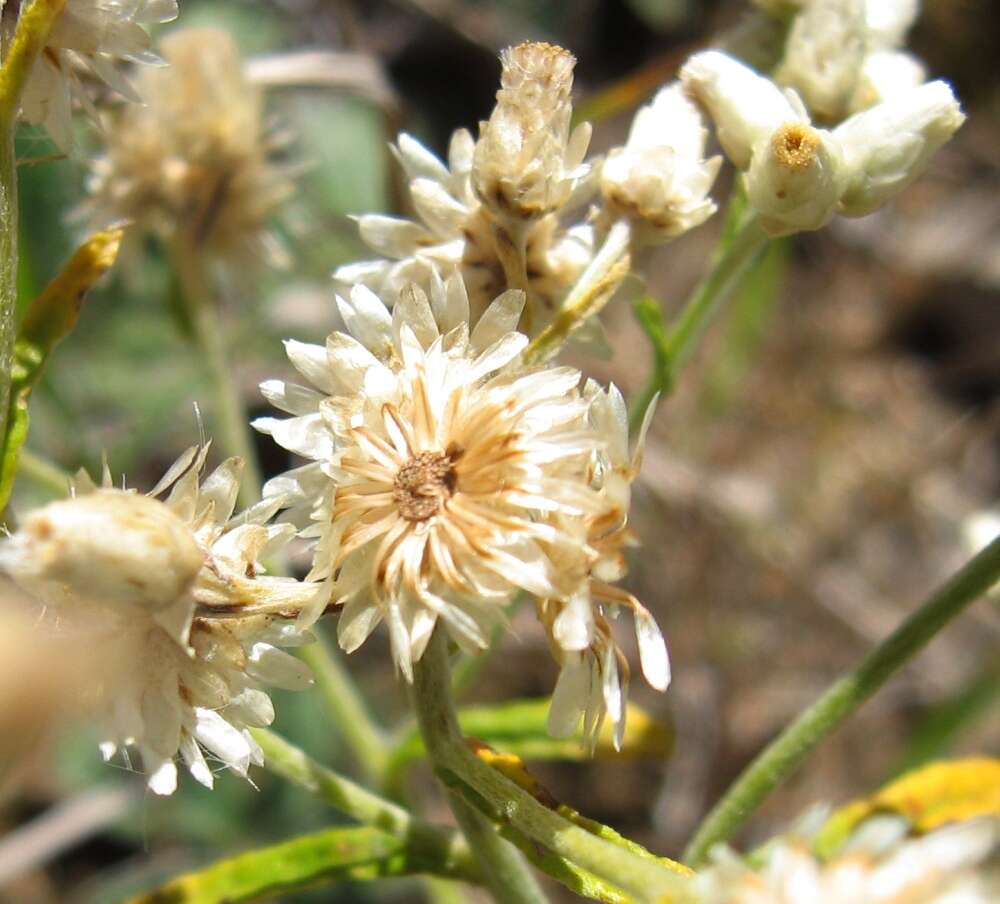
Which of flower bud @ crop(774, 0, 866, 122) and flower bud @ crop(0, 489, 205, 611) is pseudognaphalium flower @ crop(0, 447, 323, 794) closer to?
flower bud @ crop(0, 489, 205, 611)

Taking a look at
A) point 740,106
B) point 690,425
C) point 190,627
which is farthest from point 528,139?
point 690,425

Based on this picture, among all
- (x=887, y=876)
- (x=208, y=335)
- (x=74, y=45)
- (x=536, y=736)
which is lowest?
(x=536, y=736)

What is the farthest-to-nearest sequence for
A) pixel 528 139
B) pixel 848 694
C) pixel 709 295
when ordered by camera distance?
pixel 709 295 < pixel 848 694 < pixel 528 139

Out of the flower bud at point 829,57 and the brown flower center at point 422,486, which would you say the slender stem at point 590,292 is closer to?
the brown flower center at point 422,486

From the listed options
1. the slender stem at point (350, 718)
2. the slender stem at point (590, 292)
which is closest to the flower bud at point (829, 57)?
the slender stem at point (590, 292)

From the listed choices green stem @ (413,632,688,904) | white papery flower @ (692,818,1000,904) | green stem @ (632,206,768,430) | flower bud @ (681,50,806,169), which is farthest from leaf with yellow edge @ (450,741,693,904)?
flower bud @ (681,50,806,169)

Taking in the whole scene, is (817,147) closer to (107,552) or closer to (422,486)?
(422,486)
